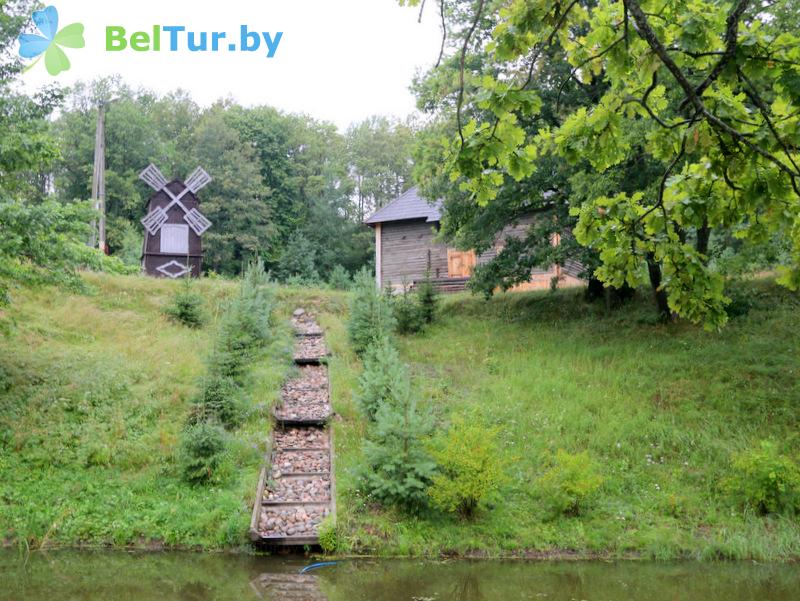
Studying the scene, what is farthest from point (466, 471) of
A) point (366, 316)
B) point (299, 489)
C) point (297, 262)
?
point (297, 262)

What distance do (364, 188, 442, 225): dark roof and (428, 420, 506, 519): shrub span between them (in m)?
20.3

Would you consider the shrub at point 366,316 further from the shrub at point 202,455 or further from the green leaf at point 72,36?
the green leaf at point 72,36

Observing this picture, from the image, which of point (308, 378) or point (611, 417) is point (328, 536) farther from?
point (308, 378)

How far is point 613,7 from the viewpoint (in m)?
4.51

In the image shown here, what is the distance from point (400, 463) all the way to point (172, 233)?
21407 mm

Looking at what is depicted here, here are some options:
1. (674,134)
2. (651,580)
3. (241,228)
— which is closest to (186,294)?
(651,580)

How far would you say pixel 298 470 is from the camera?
1160cm

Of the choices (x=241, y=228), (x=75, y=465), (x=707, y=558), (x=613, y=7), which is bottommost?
(x=707, y=558)

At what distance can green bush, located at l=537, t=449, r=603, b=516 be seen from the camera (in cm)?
1016

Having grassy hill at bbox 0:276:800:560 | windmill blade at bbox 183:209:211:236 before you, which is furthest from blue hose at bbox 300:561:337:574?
windmill blade at bbox 183:209:211:236

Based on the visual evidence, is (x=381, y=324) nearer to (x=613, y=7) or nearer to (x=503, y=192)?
(x=503, y=192)

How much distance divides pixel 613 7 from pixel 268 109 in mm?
50527

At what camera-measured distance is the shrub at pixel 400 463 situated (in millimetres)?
9992

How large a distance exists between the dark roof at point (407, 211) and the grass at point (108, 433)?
12.7m
